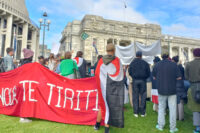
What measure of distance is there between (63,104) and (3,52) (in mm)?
37871

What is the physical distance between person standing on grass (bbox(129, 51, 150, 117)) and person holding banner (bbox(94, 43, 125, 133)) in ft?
6.40

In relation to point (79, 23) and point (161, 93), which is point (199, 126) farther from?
point (79, 23)

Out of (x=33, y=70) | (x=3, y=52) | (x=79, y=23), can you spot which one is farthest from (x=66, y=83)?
(x=79, y=23)

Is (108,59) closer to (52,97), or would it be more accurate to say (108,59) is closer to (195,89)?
(52,97)

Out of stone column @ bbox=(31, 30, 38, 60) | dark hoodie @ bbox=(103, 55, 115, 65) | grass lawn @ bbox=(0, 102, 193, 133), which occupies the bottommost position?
grass lawn @ bbox=(0, 102, 193, 133)

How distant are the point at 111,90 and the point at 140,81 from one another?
87.4 inches

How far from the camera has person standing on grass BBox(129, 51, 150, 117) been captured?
17.2 feet

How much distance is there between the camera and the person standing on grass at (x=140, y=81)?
5238 mm

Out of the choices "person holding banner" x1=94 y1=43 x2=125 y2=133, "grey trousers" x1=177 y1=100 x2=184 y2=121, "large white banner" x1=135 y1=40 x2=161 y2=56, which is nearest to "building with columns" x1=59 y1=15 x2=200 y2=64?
"large white banner" x1=135 y1=40 x2=161 y2=56

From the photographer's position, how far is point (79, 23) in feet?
176

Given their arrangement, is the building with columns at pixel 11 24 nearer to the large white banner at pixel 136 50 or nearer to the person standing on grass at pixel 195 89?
the large white banner at pixel 136 50

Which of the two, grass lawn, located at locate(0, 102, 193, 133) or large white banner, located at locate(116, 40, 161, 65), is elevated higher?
large white banner, located at locate(116, 40, 161, 65)

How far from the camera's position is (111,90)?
11.1 feet

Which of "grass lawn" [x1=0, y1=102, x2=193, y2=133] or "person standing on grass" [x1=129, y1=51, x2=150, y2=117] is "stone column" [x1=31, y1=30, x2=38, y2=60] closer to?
"grass lawn" [x1=0, y1=102, x2=193, y2=133]
